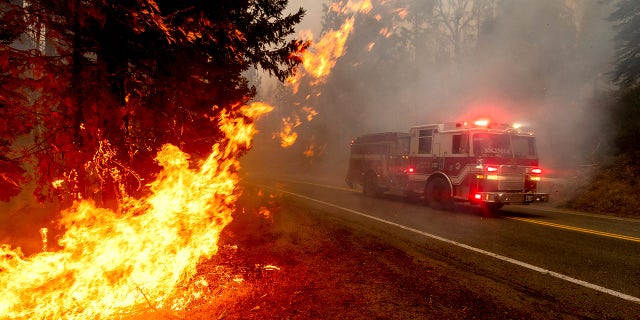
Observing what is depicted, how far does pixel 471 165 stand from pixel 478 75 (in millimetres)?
15739

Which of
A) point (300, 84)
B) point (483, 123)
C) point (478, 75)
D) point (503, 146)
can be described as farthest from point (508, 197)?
point (300, 84)

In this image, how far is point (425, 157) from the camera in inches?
488

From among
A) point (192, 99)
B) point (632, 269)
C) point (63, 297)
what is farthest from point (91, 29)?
point (632, 269)

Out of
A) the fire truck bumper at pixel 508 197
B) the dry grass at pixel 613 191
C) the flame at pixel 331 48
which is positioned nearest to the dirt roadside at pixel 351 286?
the fire truck bumper at pixel 508 197

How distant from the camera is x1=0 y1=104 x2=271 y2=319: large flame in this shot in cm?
376

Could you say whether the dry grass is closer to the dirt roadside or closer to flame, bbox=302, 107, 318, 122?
the dirt roadside

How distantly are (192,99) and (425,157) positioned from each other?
7.91 meters

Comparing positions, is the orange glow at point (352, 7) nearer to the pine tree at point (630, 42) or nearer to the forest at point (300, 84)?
the forest at point (300, 84)

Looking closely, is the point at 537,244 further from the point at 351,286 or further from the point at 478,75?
the point at 478,75

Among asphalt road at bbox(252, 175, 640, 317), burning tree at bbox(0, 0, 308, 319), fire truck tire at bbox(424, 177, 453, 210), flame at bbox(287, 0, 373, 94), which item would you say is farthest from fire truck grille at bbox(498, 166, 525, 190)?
flame at bbox(287, 0, 373, 94)

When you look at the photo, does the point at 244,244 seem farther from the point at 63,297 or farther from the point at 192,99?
the point at 192,99

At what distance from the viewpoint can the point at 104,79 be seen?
18.8 ft

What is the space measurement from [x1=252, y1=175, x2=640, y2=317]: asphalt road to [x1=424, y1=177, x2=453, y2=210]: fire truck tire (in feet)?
1.29

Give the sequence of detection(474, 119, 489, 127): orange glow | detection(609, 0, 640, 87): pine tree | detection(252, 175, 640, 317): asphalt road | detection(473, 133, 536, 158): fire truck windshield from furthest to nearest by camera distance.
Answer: detection(609, 0, 640, 87): pine tree → detection(474, 119, 489, 127): orange glow → detection(473, 133, 536, 158): fire truck windshield → detection(252, 175, 640, 317): asphalt road
